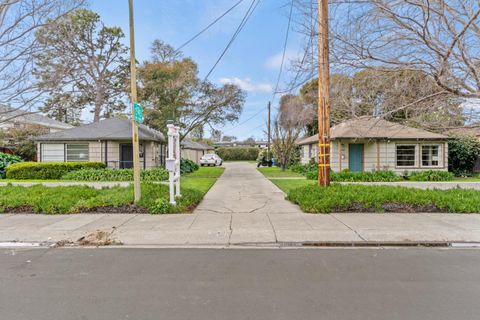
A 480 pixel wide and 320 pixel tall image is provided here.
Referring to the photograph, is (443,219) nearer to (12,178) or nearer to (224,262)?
(224,262)

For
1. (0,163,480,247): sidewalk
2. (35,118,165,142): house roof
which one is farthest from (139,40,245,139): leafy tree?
(0,163,480,247): sidewalk

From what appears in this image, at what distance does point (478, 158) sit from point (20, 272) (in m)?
24.8

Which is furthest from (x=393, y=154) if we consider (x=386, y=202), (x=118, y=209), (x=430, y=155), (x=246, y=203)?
(x=118, y=209)

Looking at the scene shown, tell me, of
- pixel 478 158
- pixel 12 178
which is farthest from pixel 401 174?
pixel 12 178

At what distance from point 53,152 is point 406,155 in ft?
76.0

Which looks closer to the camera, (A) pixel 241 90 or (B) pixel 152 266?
(B) pixel 152 266

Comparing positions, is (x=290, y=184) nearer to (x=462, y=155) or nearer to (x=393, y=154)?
(x=393, y=154)

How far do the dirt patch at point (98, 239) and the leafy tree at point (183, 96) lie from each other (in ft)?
44.1

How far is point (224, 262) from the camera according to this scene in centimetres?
454

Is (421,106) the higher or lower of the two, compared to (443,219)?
higher

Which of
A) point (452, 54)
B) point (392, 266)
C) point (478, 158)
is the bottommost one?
point (392, 266)

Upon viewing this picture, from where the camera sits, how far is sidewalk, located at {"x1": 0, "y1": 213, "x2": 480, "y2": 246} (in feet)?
18.6

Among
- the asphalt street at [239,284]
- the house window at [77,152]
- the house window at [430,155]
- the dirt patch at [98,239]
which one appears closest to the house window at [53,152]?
the house window at [77,152]

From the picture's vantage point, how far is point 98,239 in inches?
225
